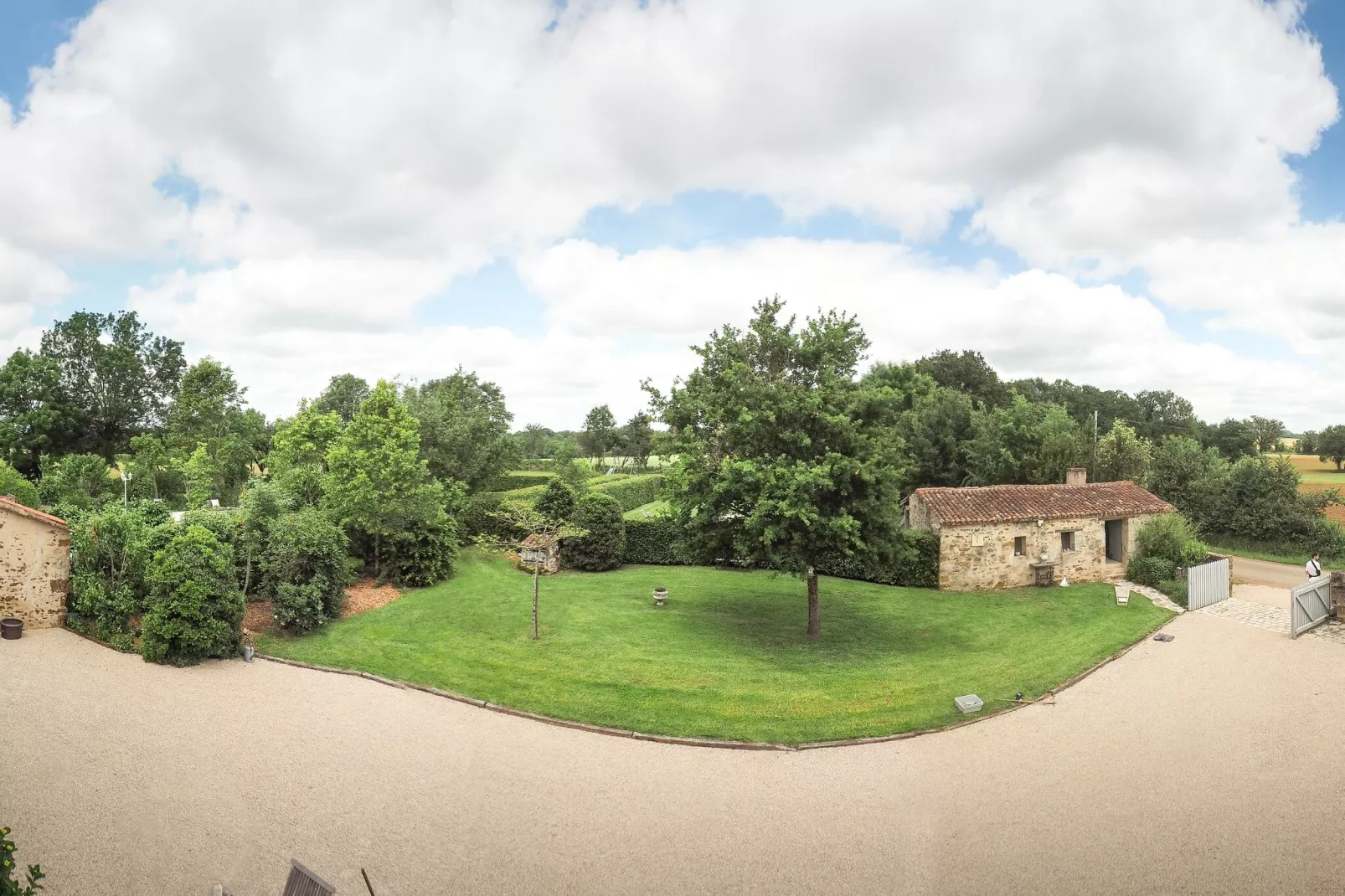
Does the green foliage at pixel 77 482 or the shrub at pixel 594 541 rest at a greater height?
the green foliage at pixel 77 482

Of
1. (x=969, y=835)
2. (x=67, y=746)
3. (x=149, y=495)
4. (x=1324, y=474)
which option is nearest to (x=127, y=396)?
(x=149, y=495)

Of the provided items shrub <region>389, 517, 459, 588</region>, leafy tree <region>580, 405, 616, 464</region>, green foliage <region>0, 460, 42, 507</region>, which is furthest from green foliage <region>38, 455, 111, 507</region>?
leafy tree <region>580, 405, 616, 464</region>

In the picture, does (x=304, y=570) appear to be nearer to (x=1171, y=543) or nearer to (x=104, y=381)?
(x=1171, y=543)

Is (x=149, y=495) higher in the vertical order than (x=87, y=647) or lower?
higher

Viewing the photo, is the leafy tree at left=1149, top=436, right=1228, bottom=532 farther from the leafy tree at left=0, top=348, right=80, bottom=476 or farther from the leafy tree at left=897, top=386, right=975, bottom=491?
the leafy tree at left=0, top=348, right=80, bottom=476

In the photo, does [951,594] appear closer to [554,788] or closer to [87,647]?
[554,788]

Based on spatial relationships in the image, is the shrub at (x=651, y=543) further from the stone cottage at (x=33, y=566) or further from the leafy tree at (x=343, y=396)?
the leafy tree at (x=343, y=396)

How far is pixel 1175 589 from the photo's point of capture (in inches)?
930

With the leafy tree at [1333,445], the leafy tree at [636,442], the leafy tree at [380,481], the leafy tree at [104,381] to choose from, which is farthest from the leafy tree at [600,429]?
the leafy tree at [1333,445]

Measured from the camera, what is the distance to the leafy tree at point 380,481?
22672mm

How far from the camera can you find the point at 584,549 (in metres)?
28.3

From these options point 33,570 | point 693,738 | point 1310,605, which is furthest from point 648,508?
point 693,738

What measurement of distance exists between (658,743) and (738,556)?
6300 mm

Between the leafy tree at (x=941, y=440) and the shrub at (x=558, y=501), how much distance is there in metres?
24.2
